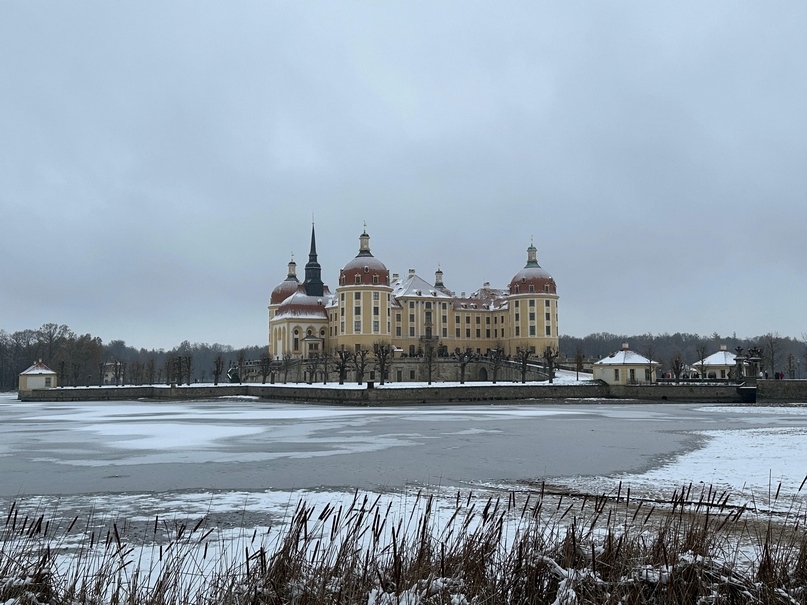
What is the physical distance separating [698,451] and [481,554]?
47.5 ft

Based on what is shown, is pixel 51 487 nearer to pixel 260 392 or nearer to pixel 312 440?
pixel 312 440

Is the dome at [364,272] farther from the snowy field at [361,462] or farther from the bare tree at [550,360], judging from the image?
the snowy field at [361,462]

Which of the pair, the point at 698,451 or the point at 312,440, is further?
the point at 312,440

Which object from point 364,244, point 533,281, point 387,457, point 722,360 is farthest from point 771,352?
point 387,457

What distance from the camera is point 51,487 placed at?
1287cm

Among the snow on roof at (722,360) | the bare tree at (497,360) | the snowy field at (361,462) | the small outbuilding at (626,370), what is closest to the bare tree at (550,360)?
the small outbuilding at (626,370)

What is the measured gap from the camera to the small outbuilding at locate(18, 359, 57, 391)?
2761 inches

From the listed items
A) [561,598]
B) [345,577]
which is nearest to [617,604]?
[561,598]

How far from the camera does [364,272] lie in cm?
8544

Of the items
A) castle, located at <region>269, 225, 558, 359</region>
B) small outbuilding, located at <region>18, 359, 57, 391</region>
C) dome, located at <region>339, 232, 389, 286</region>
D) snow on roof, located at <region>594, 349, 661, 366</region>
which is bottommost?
small outbuilding, located at <region>18, 359, 57, 391</region>

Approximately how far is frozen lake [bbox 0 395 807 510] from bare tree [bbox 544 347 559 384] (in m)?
34.0

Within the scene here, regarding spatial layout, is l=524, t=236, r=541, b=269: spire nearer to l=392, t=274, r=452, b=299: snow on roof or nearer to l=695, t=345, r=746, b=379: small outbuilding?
l=392, t=274, r=452, b=299: snow on roof

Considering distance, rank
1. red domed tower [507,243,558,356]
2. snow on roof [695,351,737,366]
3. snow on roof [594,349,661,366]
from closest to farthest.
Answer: snow on roof [594,349,661,366] → snow on roof [695,351,737,366] → red domed tower [507,243,558,356]

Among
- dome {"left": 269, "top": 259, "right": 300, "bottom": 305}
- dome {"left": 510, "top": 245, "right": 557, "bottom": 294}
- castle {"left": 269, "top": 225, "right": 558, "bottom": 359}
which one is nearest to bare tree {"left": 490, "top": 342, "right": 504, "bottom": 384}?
castle {"left": 269, "top": 225, "right": 558, "bottom": 359}
